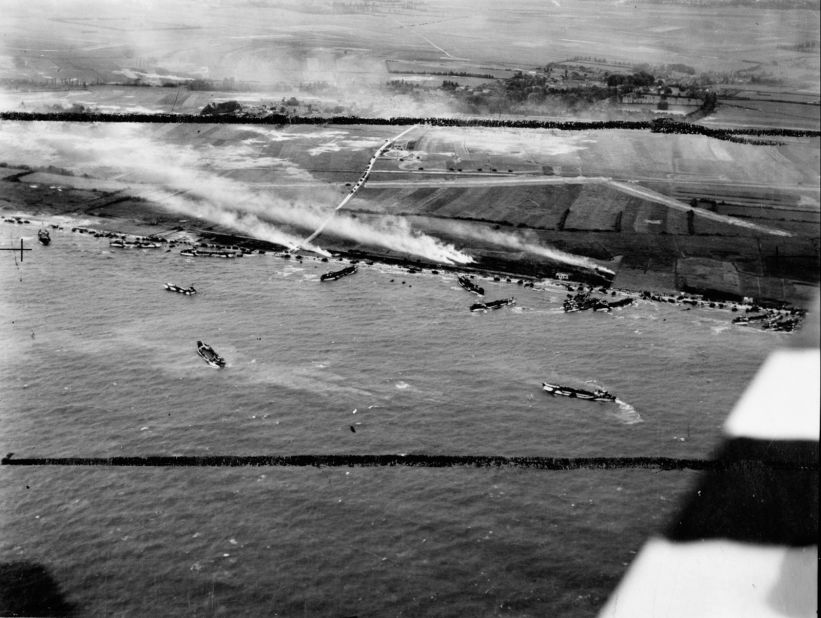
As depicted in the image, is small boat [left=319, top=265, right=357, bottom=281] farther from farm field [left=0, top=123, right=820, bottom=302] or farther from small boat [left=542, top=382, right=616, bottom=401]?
small boat [left=542, top=382, right=616, bottom=401]

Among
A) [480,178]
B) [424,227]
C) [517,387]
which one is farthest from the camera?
[480,178]

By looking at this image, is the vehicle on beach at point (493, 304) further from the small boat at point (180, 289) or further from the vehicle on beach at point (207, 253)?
the vehicle on beach at point (207, 253)

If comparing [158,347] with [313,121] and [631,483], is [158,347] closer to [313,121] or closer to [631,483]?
[631,483]

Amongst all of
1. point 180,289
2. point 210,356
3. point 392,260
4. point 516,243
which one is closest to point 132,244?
point 180,289

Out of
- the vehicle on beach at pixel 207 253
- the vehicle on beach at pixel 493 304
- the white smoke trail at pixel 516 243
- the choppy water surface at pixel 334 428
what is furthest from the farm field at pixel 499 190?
the choppy water surface at pixel 334 428

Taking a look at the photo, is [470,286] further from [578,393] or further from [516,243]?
[578,393]

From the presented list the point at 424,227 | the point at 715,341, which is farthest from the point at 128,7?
the point at 715,341
